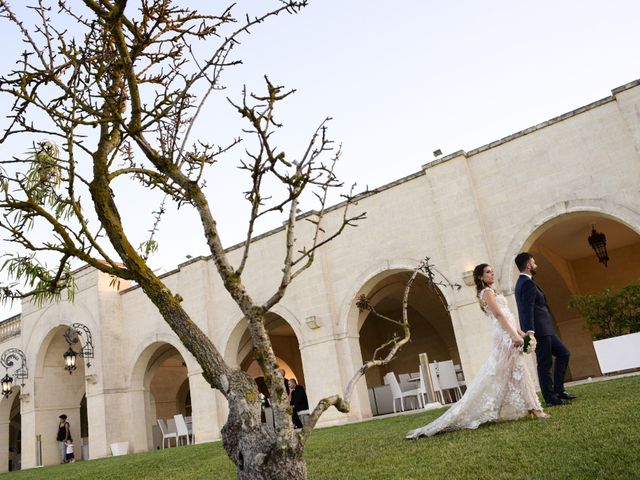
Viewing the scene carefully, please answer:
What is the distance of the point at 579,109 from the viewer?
11.9 metres

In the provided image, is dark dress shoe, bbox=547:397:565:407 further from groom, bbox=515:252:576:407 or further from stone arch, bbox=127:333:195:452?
stone arch, bbox=127:333:195:452

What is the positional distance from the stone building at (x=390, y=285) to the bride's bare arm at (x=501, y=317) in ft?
7.43

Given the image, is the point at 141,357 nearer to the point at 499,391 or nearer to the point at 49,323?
the point at 49,323

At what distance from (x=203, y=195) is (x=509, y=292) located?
31.9 feet

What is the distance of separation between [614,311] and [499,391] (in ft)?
19.1

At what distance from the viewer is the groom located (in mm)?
6523

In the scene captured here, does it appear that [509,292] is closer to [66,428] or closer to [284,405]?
[284,405]

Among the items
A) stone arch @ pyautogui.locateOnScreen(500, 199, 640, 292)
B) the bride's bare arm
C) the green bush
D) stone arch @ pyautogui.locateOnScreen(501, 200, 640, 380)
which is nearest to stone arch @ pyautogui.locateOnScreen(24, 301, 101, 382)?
stone arch @ pyautogui.locateOnScreen(500, 199, 640, 292)

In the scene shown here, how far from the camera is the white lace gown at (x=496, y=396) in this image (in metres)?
5.74

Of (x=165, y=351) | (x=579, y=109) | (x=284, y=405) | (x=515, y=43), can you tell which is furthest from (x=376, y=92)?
(x=165, y=351)

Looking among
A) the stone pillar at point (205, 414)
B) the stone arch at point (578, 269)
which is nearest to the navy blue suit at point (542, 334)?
the stone arch at point (578, 269)

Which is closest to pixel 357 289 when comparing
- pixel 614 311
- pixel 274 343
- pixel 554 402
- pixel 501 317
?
pixel 614 311

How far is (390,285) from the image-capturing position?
57.9 ft

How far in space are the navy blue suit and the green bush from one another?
14.0 ft
